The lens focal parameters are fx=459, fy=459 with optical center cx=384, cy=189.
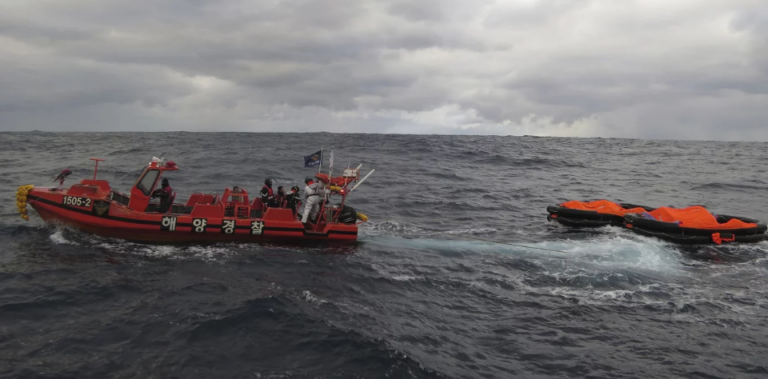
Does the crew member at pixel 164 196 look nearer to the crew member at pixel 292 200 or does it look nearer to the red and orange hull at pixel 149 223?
the red and orange hull at pixel 149 223

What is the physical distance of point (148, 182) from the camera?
608 inches

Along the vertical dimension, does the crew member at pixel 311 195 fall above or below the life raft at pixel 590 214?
above

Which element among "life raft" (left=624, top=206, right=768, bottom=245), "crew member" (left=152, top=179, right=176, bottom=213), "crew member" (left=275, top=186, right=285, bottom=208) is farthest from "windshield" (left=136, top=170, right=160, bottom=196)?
"life raft" (left=624, top=206, right=768, bottom=245)

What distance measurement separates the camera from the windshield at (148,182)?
1538cm

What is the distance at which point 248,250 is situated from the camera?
1461 centimetres

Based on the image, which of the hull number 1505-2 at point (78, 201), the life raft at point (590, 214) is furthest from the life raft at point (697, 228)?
the hull number 1505-2 at point (78, 201)

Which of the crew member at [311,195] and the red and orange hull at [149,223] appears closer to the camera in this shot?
the red and orange hull at [149,223]

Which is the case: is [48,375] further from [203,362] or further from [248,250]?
[248,250]

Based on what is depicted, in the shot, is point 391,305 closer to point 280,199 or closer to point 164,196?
point 280,199

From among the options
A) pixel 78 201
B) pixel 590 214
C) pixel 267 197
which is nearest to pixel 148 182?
pixel 78 201

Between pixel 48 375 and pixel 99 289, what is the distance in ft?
12.4

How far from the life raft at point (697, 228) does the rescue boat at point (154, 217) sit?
11936 mm

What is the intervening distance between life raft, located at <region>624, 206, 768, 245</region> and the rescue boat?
1194 cm

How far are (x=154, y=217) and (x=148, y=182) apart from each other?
159 centimetres
